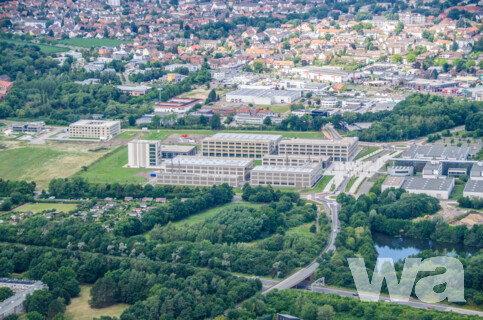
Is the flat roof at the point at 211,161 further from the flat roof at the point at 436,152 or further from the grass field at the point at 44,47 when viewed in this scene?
the grass field at the point at 44,47

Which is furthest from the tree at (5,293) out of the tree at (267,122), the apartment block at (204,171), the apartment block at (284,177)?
the tree at (267,122)

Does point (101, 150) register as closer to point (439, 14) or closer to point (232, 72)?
point (232, 72)

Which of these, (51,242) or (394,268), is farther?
(51,242)

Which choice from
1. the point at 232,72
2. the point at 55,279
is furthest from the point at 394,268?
the point at 232,72

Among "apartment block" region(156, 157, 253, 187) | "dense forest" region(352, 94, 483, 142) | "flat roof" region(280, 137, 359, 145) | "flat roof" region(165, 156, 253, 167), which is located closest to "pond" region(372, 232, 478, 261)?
"apartment block" region(156, 157, 253, 187)

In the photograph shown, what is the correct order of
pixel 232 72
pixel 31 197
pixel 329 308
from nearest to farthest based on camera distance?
1. pixel 329 308
2. pixel 31 197
3. pixel 232 72

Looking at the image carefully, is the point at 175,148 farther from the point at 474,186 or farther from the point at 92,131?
the point at 474,186

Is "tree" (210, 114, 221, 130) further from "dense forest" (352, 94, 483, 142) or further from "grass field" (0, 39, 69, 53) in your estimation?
"grass field" (0, 39, 69, 53)
